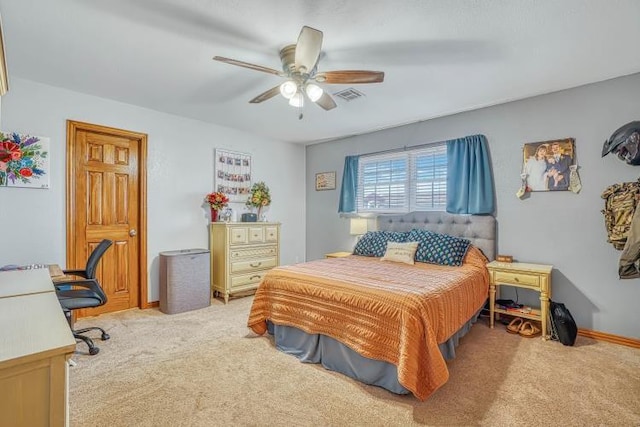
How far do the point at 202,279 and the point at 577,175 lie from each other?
4.36m

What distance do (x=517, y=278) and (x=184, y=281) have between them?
12.2 ft

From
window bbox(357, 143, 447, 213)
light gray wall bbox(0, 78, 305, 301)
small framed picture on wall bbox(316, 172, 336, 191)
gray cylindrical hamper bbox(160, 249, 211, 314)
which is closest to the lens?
light gray wall bbox(0, 78, 305, 301)

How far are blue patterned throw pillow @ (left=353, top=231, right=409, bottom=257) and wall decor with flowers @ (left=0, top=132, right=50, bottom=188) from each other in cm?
359

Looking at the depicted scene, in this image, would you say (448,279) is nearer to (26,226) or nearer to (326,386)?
(326,386)

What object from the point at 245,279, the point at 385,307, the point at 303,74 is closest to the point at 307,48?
the point at 303,74

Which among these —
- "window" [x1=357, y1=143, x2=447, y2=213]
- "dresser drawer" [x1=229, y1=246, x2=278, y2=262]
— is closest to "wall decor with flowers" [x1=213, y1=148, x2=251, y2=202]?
"dresser drawer" [x1=229, y1=246, x2=278, y2=262]

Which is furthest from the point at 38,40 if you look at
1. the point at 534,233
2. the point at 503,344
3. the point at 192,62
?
the point at 534,233

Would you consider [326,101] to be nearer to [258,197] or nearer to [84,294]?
[258,197]

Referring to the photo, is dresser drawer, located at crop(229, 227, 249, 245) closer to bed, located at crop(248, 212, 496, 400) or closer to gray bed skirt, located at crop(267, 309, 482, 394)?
bed, located at crop(248, 212, 496, 400)

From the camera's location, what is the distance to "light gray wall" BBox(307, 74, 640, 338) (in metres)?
2.91

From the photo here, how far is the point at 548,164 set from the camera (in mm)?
3293

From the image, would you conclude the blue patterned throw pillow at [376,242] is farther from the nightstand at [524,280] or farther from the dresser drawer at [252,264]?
the dresser drawer at [252,264]

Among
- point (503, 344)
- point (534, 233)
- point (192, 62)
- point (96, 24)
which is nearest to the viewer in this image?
point (96, 24)

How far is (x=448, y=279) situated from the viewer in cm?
273
